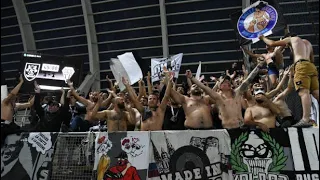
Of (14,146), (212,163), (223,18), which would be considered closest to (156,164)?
(212,163)

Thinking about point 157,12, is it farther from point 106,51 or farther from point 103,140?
point 103,140

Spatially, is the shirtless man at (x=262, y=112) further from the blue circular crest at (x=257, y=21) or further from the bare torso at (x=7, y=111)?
the bare torso at (x=7, y=111)

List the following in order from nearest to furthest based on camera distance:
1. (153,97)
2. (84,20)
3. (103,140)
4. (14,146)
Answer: (103,140) < (14,146) < (153,97) < (84,20)

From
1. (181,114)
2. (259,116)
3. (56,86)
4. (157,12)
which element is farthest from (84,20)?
(259,116)

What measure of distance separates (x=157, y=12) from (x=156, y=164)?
1877cm

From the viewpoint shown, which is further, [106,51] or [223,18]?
[106,51]

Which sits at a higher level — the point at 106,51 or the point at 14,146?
the point at 106,51

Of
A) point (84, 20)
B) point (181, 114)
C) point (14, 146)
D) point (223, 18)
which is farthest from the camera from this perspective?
point (84, 20)

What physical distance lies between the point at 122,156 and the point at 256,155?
186 cm

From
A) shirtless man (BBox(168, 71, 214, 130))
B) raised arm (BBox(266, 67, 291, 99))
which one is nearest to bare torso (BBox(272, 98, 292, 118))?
raised arm (BBox(266, 67, 291, 99))

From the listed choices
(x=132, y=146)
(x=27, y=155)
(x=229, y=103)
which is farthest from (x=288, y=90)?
(x=27, y=155)

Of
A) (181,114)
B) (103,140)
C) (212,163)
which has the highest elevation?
(181,114)

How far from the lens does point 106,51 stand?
23.6m

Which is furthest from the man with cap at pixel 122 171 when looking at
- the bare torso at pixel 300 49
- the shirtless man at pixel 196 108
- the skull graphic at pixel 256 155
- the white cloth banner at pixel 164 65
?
the white cloth banner at pixel 164 65
